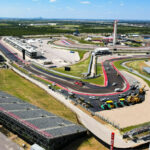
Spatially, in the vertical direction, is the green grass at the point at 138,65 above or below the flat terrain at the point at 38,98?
above

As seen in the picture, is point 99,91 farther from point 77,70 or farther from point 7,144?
point 7,144

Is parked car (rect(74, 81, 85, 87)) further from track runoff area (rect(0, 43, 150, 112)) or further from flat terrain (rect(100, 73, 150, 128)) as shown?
flat terrain (rect(100, 73, 150, 128))

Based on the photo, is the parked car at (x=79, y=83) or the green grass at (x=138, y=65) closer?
the parked car at (x=79, y=83)

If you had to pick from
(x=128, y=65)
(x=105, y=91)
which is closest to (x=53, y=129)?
(x=105, y=91)

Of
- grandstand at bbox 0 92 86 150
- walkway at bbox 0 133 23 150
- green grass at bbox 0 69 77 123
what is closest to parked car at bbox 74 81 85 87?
green grass at bbox 0 69 77 123

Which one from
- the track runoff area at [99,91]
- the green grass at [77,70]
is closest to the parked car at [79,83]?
the track runoff area at [99,91]

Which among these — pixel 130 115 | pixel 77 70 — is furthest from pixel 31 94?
pixel 77 70

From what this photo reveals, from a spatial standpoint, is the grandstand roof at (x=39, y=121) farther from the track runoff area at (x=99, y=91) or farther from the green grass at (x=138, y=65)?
the green grass at (x=138, y=65)
